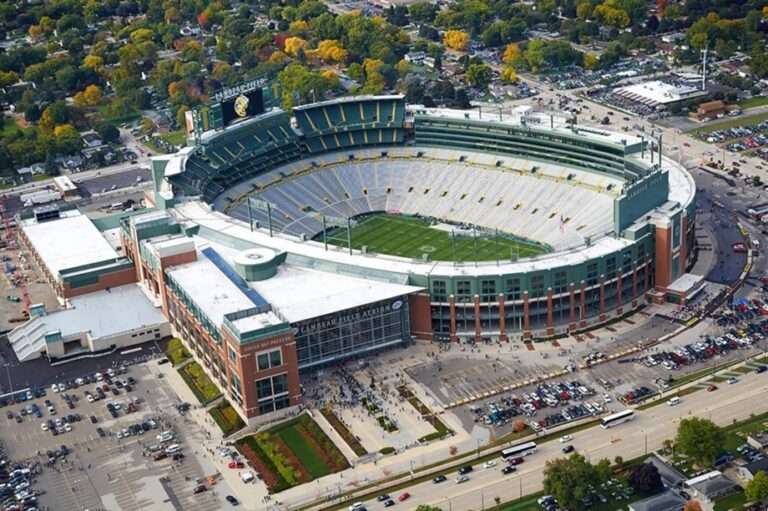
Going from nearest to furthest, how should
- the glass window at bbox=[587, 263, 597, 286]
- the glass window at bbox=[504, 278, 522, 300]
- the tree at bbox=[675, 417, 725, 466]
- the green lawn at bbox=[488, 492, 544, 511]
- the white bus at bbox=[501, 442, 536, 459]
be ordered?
the green lawn at bbox=[488, 492, 544, 511]
the tree at bbox=[675, 417, 725, 466]
the white bus at bbox=[501, 442, 536, 459]
the glass window at bbox=[504, 278, 522, 300]
the glass window at bbox=[587, 263, 597, 286]

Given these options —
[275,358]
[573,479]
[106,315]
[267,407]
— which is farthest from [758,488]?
[106,315]

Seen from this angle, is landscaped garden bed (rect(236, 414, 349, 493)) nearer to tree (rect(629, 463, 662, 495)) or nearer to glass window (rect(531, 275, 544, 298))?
tree (rect(629, 463, 662, 495))

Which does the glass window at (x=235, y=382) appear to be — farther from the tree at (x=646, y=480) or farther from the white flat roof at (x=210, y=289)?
the tree at (x=646, y=480)

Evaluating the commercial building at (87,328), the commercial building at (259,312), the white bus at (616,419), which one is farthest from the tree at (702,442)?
the commercial building at (87,328)

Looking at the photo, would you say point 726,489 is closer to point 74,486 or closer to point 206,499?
point 206,499

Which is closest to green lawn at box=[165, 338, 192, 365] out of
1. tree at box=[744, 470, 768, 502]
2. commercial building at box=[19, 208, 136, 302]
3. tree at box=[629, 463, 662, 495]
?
commercial building at box=[19, 208, 136, 302]

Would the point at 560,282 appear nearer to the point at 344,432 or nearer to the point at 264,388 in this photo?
the point at 344,432

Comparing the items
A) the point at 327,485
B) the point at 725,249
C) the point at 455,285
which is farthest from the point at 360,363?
the point at 725,249
